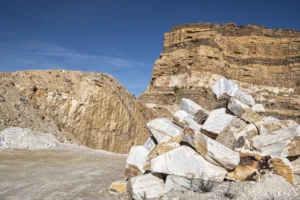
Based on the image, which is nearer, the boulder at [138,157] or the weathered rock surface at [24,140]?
the boulder at [138,157]

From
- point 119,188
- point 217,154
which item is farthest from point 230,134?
point 119,188

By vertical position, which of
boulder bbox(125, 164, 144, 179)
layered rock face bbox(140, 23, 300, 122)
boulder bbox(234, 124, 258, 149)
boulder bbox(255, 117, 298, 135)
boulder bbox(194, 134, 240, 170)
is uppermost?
layered rock face bbox(140, 23, 300, 122)

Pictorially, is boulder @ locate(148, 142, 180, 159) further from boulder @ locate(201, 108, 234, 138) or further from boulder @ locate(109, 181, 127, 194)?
boulder @ locate(201, 108, 234, 138)

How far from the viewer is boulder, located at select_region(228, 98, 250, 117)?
22.4ft

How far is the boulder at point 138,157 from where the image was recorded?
6180 millimetres

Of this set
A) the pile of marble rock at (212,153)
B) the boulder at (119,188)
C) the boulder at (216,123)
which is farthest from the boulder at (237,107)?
the boulder at (119,188)

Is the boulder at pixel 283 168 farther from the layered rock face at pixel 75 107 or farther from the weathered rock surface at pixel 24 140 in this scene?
the layered rock face at pixel 75 107

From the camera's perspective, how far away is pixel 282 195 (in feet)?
15.6

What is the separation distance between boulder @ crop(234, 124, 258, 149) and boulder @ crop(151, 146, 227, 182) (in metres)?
1.20

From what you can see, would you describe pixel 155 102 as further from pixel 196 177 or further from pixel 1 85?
pixel 196 177

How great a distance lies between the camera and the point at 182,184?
508cm

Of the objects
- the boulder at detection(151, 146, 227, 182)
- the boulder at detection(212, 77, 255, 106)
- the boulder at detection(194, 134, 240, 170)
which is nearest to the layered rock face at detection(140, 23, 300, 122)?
the boulder at detection(212, 77, 255, 106)

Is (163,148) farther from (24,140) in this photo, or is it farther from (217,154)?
(24,140)

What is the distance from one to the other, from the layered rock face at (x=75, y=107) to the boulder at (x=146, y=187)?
1156 centimetres
